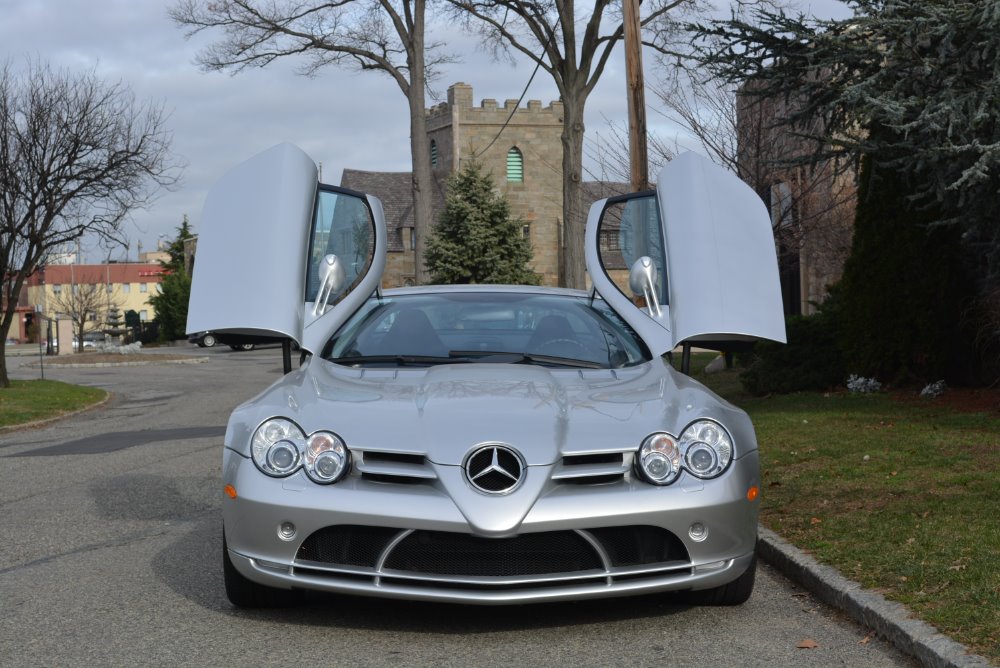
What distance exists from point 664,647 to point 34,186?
2247cm

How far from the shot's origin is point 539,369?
5.56 m

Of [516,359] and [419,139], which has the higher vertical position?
[419,139]

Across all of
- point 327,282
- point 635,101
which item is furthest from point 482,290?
point 635,101

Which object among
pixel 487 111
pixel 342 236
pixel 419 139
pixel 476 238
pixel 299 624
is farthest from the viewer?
pixel 487 111

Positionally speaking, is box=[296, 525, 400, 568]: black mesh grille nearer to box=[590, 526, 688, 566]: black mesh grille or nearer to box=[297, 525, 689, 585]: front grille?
box=[297, 525, 689, 585]: front grille

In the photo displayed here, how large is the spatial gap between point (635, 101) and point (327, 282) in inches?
379

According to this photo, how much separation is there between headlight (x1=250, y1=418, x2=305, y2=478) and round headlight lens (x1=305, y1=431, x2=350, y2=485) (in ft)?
0.18

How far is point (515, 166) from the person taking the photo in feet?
224

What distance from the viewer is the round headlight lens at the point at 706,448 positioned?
4.69 m

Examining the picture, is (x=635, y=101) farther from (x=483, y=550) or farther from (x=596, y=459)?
(x=483, y=550)

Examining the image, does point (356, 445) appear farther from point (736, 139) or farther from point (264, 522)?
point (736, 139)

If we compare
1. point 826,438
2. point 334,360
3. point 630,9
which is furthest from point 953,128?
point 334,360

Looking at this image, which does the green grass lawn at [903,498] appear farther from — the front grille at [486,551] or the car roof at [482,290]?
the car roof at [482,290]

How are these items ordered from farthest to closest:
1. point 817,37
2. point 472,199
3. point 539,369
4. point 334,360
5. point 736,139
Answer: point 472,199 → point 736,139 → point 817,37 → point 334,360 → point 539,369
